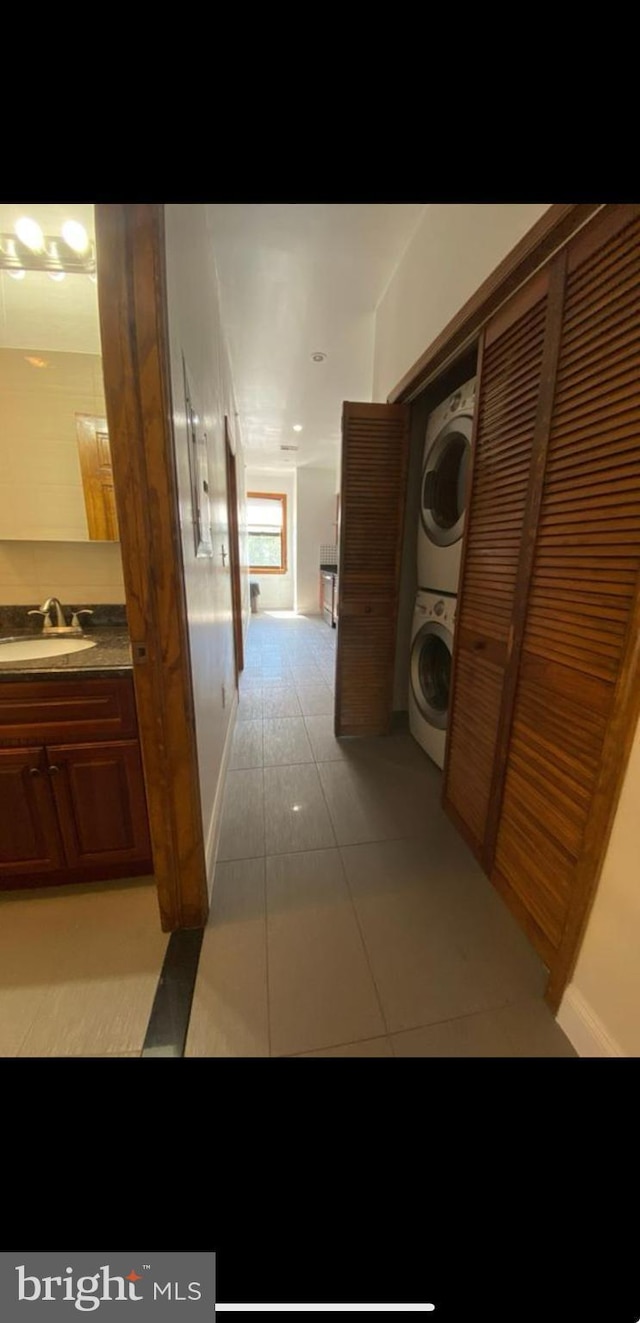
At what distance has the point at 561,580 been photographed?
1012 millimetres

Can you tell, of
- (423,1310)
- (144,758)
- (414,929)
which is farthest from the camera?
(414,929)

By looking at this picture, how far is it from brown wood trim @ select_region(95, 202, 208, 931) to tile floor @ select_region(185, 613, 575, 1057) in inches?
12.2

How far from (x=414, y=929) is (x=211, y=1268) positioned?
80 centimetres

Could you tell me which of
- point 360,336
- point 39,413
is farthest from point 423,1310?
point 360,336

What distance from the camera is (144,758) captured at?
1.09 meters

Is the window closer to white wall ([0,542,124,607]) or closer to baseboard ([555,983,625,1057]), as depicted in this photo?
white wall ([0,542,124,607])

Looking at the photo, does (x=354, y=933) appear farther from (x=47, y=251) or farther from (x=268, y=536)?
(x=268, y=536)

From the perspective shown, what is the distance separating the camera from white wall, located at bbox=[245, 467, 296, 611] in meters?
6.79

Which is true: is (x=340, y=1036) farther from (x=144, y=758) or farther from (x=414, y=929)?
(x=144, y=758)

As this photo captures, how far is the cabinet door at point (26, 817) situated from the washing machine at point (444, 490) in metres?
1.81

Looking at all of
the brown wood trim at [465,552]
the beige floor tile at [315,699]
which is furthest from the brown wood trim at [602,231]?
the beige floor tile at [315,699]

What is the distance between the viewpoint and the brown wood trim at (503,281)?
87 centimetres

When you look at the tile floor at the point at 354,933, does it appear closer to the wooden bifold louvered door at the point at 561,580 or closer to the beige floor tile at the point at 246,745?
the beige floor tile at the point at 246,745

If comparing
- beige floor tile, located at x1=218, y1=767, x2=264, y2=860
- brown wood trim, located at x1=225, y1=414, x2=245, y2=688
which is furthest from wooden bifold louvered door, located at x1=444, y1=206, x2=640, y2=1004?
brown wood trim, located at x1=225, y1=414, x2=245, y2=688
